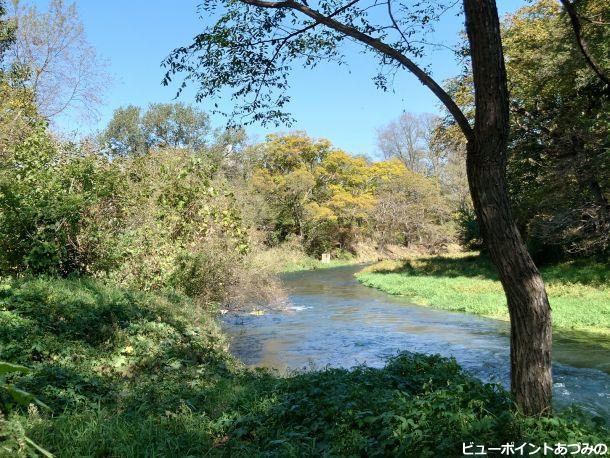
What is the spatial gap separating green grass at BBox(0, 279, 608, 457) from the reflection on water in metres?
2.56

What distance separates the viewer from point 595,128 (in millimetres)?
18188

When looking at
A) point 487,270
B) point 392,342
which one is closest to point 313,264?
point 487,270

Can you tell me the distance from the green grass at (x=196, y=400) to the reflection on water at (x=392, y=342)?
101 inches

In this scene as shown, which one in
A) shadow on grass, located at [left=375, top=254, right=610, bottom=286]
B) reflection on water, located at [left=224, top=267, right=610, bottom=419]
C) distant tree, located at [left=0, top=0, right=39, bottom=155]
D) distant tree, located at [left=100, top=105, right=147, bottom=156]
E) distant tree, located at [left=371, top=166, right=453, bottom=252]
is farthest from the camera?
distant tree, located at [left=100, top=105, right=147, bottom=156]

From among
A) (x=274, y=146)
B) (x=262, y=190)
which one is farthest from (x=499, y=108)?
(x=274, y=146)

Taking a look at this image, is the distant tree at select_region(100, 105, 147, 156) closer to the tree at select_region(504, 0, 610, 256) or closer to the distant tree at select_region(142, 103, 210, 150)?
the distant tree at select_region(142, 103, 210, 150)

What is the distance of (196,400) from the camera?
581cm

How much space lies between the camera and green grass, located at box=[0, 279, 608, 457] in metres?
3.98

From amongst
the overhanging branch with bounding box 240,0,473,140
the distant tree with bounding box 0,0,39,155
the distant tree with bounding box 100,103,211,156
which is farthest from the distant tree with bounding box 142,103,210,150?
the overhanging branch with bounding box 240,0,473,140

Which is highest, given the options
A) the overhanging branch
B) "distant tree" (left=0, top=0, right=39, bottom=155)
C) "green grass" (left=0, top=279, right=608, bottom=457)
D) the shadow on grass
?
"distant tree" (left=0, top=0, right=39, bottom=155)

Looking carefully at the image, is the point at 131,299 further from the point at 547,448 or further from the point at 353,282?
the point at 353,282

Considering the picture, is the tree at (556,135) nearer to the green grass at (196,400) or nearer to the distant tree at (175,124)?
the green grass at (196,400)

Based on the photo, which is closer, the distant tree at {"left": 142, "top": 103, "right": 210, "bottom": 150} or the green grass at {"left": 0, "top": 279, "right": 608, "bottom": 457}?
the green grass at {"left": 0, "top": 279, "right": 608, "bottom": 457}

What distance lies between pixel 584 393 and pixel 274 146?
40980 millimetres
